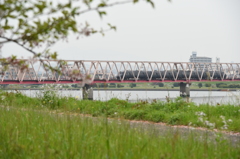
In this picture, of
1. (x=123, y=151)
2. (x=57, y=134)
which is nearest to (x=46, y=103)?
(x=57, y=134)

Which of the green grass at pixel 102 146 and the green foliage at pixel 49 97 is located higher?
the green foliage at pixel 49 97

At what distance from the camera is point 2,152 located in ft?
17.3

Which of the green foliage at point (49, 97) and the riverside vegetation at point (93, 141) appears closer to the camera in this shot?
the riverside vegetation at point (93, 141)

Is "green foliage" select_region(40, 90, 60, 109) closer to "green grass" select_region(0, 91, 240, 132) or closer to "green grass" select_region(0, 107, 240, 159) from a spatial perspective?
"green grass" select_region(0, 91, 240, 132)

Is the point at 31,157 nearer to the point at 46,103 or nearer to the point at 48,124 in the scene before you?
the point at 48,124

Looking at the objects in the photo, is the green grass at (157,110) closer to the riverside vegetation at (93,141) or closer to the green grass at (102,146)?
the riverside vegetation at (93,141)

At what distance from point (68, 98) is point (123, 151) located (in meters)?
11.1

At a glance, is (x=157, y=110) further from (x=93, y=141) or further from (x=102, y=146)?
(x=102, y=146)

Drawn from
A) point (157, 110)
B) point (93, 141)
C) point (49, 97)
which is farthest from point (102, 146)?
point (49, 97)

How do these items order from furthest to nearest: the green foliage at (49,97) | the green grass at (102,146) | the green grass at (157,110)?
1. the green foliage at (49,97)
2. the green grass at (157,110)
3. the green grass at (102,146)

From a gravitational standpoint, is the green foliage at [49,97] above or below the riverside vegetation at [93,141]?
above

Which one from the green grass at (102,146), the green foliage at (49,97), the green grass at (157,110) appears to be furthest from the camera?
the green foliage at (49,97)

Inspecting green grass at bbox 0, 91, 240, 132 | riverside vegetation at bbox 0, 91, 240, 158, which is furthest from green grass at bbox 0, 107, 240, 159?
green grass at bbox 0, 91, 240, 132

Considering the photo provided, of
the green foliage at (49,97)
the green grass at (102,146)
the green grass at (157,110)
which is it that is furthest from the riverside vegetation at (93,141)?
the green foliage at (49,97)
